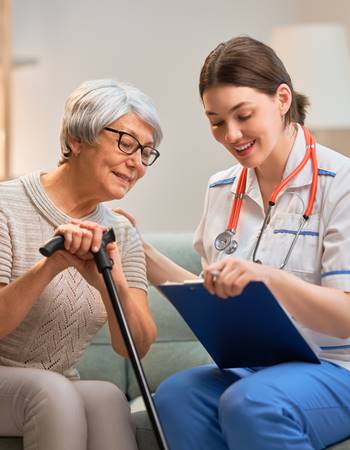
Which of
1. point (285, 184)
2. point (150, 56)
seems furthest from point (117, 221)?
point (150, 56)

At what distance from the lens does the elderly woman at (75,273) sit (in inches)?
80.1

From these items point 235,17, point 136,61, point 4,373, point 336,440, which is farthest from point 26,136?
point 336,440

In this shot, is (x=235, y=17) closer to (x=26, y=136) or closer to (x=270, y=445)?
(x=26, y=136)

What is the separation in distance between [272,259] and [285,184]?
7.0 inches

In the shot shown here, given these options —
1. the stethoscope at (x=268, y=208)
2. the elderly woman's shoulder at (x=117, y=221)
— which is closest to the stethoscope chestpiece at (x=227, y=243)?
the stethoscope at (x=268, y=208)

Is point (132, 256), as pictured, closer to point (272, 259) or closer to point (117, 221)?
point (117, 221)

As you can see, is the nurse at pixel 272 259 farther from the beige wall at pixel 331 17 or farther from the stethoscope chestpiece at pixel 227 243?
the beige wall at pixel 331 17

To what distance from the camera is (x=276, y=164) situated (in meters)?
2.24

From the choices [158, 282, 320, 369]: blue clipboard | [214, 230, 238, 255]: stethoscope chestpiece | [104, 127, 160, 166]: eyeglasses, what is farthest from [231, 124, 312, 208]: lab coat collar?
[158, 282, 320, 369]: blue clipboard

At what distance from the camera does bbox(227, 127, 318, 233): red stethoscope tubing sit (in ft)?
7.04

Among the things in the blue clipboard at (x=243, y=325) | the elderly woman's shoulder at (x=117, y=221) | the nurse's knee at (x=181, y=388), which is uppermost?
the elderly woman's shoulder at (x=117, y=221)

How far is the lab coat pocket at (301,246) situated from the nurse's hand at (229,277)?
294 mm

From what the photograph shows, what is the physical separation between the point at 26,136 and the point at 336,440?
2767 mm

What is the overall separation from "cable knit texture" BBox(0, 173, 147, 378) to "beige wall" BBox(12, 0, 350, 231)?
2130 millimetres
